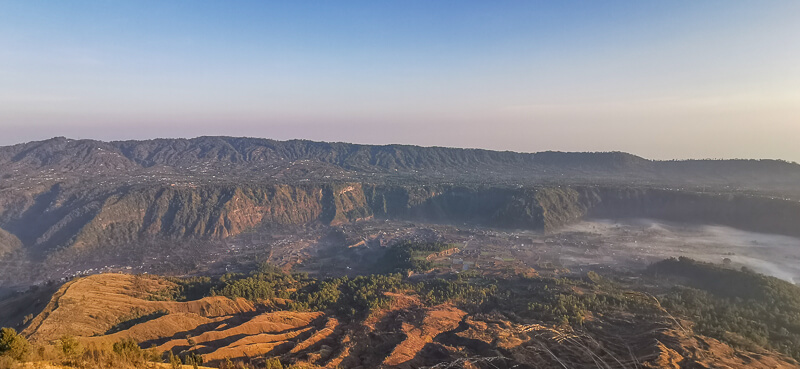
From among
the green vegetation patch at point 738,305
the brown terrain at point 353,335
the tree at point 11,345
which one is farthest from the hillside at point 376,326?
the tree at point 11,345

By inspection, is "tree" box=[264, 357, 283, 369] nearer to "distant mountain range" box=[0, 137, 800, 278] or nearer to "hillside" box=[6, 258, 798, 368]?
"hillside" box=[6, 258, 798, 368]

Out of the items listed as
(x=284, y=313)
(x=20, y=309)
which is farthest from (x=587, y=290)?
(x=20, y=309)

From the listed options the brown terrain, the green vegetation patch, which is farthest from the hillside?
the green vegetation patch

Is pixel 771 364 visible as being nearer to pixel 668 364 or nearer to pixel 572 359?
pixel 668 364

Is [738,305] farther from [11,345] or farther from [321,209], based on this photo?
[321,209]

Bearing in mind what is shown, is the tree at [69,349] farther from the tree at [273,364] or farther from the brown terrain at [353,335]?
the tree at [273,364]

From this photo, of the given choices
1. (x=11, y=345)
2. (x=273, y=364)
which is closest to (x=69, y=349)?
(x=11, y=345)
